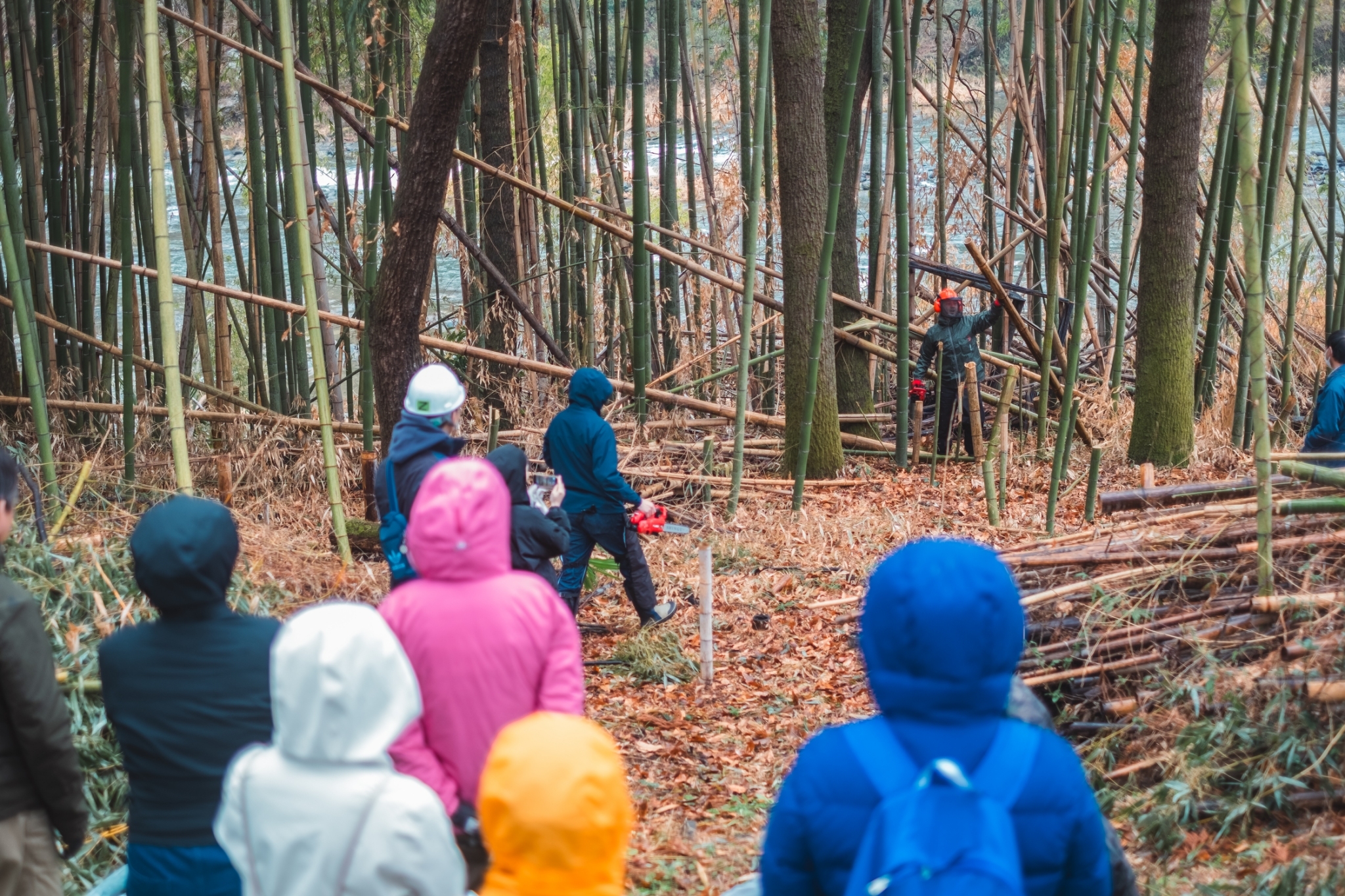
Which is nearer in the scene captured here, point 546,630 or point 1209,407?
point 546,630

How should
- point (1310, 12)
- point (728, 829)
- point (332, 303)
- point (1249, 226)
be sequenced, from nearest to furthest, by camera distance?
1. point (1249, 226)
2. point (728, 829)
3. point (1310, 12)
4. point (332, 303)

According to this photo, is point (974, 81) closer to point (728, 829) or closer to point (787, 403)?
point (787, 403)

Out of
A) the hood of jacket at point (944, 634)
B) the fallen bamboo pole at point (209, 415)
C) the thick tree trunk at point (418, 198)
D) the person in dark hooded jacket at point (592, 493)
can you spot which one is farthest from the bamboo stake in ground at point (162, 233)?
the hood of jacket at point (944, 634)

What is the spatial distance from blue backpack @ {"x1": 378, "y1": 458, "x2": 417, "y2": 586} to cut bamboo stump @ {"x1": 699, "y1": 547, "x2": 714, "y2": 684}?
146cm

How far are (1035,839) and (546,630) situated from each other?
101cm

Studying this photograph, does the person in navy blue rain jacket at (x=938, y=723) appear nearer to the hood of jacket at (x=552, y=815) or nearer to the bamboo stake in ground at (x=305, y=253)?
the hood of jacket at (x=552, y=815)

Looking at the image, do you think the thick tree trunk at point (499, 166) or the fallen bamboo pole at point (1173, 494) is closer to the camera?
the fallen bamboo pole at point (1173, 494)

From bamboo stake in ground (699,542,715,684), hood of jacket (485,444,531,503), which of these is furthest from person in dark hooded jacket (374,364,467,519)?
bamboo stake in ground (699,542,715,684)

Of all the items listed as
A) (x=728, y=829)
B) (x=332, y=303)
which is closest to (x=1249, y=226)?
(x=728, y=829)

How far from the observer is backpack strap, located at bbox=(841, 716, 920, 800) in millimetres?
1341

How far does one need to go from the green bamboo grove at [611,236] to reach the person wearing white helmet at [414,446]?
1.13 metres

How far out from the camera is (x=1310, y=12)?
661cm

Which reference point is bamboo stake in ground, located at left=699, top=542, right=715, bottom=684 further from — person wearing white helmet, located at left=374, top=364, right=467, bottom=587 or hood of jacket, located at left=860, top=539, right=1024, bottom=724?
hood of jacket, located at left=860, top=539, right=1024, bottom=724

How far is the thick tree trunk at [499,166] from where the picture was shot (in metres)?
7.64
